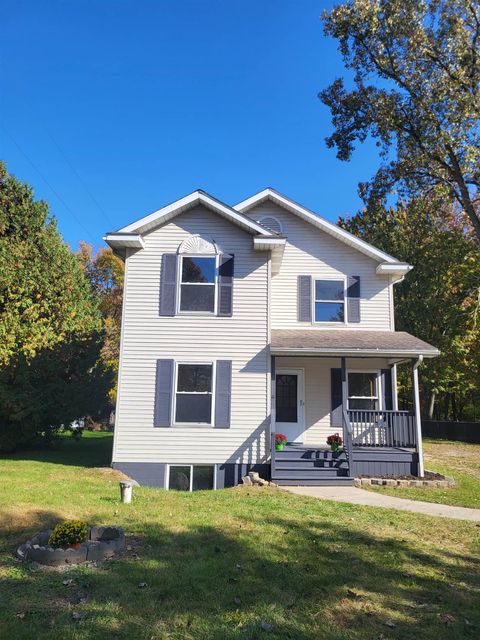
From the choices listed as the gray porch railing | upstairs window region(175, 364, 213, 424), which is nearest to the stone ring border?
upstairs window region(175, 364, 213, 424)

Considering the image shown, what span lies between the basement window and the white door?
2.48 meters

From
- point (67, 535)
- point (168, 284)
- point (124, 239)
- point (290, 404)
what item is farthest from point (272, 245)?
point (67, 535)

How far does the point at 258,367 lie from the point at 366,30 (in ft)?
36.9

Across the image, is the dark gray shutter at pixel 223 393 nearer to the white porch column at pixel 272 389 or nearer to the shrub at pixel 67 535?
the white porch column at pixel 272 389

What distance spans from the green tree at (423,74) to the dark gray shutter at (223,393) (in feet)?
31.5

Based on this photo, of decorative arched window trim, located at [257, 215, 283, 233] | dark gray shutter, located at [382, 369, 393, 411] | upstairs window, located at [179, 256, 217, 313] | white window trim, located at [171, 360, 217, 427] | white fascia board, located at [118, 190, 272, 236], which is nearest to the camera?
white window trim, located at [171, 360, 217, 427]

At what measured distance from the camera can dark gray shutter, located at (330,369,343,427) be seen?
13.0m

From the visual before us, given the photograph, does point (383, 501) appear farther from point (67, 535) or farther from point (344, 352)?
point (67, 535)

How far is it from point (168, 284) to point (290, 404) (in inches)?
192

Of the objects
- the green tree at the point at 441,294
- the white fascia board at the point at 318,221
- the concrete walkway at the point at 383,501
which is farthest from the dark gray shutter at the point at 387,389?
the green tree at the point at 441,294

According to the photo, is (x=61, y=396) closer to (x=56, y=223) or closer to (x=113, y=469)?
(x=113, y=469)

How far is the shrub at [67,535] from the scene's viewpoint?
495 cm

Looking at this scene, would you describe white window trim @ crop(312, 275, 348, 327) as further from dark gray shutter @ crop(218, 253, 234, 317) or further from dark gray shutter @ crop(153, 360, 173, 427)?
dark gray shutter @ crop(153, 360, 173, 427)

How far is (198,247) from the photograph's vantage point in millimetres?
12320
